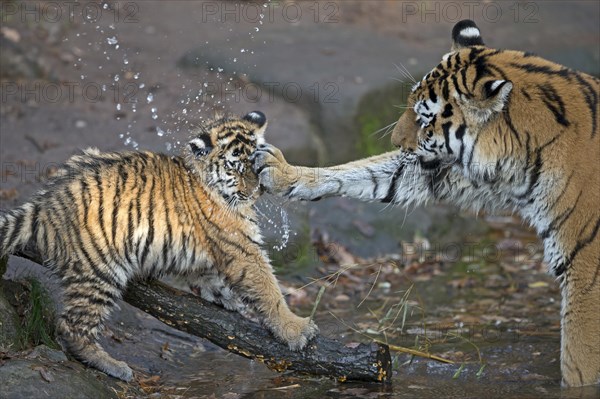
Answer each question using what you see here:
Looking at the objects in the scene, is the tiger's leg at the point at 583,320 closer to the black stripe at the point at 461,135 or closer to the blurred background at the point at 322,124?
the blurred background at the point at 322,124

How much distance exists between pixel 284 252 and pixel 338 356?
2552 mm

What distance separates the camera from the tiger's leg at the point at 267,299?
5199 millimetres

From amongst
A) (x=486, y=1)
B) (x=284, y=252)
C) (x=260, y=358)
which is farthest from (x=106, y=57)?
(x=260, y=358)

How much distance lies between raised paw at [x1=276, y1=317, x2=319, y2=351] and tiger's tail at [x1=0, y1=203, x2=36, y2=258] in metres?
1.46

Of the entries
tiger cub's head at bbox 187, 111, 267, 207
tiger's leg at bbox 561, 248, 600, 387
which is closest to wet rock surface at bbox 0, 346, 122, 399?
tiger cub's head at bbox 187, 111, 267, 207

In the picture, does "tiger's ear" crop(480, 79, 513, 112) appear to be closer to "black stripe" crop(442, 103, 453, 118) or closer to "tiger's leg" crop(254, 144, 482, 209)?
"black stripe" crop(442, 103, 453, 118)

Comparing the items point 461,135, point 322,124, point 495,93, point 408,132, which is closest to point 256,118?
point 408,132

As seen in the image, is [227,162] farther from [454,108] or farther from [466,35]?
[466,35]

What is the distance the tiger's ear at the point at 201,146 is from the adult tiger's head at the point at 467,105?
1.06 m

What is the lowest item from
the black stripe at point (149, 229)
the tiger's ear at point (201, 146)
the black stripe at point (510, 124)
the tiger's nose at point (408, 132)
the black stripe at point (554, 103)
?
the black stripe at point (149, 229)

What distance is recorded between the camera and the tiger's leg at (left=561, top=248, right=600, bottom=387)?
5004mm

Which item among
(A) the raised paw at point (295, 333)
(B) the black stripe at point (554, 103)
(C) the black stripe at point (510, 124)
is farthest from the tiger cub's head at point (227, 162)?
(B) the black stripe at point (554, 103)

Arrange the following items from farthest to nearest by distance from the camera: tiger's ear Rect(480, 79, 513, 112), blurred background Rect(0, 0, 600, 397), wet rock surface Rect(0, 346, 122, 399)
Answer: blurred background Rect(0, 0, 600, 397)
tiger's ear Rect(480, 79, 513, 112)
wet rock surface Rect(0, 346, 122, 399)

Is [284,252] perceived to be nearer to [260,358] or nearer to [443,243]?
[443,243]
